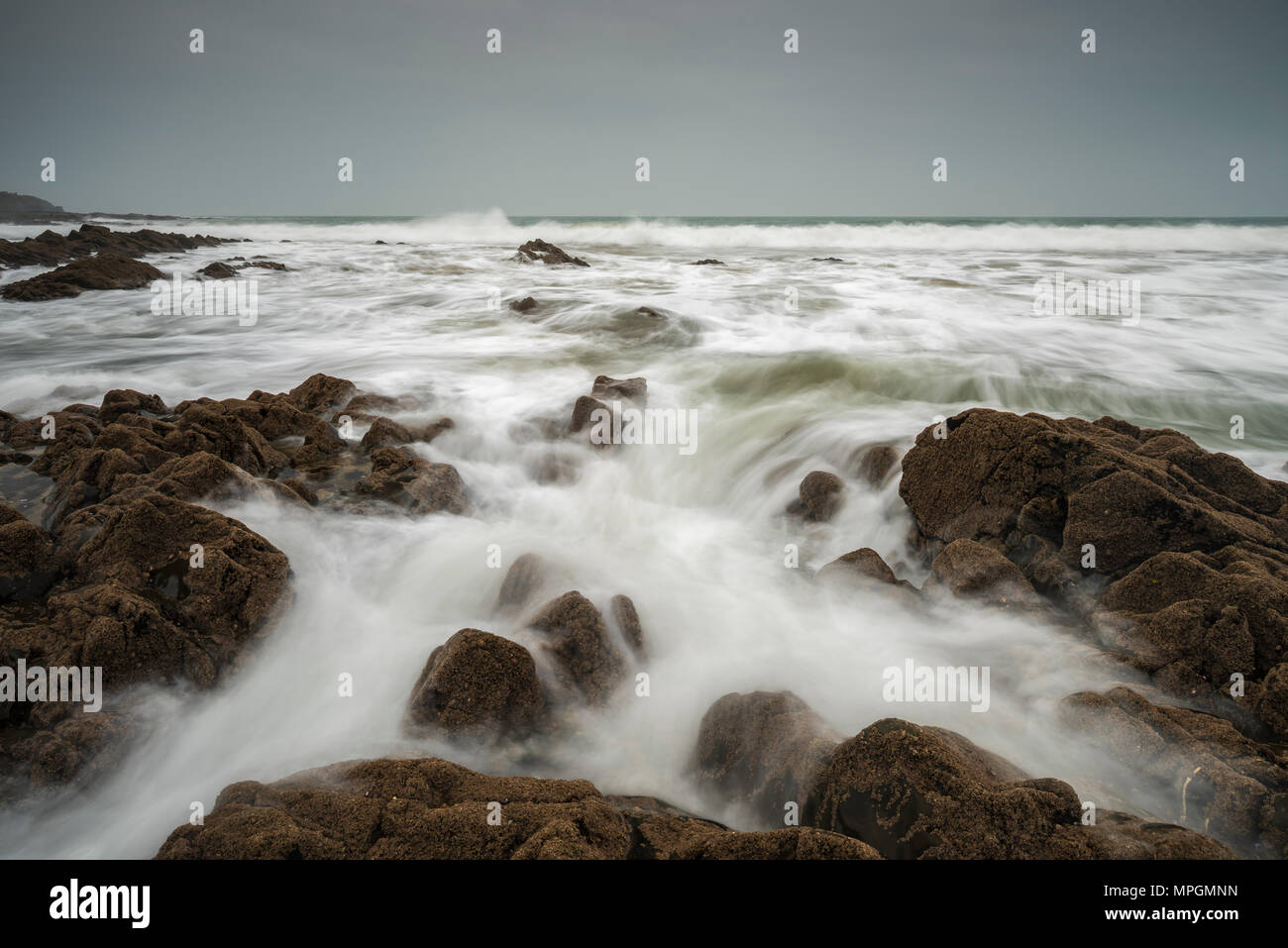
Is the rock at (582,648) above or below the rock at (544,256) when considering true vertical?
below

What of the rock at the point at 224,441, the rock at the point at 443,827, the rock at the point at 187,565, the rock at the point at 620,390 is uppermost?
the rock at the point at 620,390

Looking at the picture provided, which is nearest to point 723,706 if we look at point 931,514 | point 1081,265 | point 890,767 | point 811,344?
point 890,767

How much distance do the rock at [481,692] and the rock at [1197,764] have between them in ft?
9.84

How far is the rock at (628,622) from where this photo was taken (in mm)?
4359

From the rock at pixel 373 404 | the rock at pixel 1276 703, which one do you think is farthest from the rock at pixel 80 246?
the rock at pixel 1276 703

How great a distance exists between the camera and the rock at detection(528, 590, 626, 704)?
3.92m

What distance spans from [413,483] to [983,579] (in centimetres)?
503

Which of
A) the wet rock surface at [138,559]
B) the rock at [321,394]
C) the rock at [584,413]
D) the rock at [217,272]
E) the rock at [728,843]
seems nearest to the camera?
the rock at [728,843]

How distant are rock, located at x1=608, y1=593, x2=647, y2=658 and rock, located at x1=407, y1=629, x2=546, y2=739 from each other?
0.90 metres

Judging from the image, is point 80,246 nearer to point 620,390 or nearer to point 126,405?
point 126,405

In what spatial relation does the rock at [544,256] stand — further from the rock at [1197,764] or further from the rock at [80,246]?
the rock at [1197,764]

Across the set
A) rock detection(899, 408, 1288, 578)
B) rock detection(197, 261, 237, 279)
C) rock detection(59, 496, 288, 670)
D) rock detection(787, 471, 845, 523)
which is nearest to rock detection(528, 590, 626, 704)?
rock detection(59, 496, 288, 670)

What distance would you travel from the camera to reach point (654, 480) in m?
7.35
